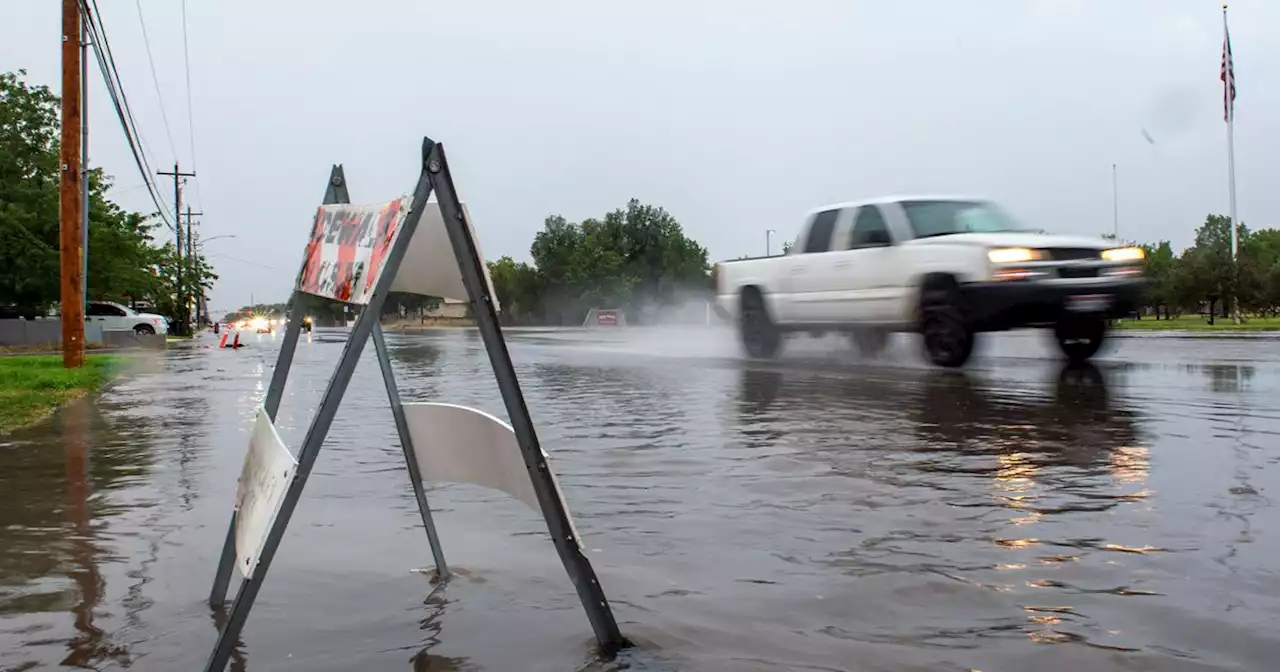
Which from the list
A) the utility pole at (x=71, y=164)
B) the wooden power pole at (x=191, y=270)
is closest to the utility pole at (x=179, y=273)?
the wooden power pole at (x=191, y=270)

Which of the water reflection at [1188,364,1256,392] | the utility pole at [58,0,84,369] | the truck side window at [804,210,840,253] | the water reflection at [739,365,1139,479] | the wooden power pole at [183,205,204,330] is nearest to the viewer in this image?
the water reflection at [739,365,1139,479]

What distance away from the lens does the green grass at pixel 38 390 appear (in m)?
10.4

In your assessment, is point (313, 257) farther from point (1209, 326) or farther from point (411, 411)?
point (1209, 326)

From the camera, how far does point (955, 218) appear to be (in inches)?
537

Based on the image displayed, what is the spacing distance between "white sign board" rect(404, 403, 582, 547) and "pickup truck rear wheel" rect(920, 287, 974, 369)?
971cm

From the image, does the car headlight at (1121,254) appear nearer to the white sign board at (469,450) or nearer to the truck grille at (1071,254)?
the truck grille at (1071,254)

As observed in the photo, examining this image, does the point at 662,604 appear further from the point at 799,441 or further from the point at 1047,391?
the point at 1047,391

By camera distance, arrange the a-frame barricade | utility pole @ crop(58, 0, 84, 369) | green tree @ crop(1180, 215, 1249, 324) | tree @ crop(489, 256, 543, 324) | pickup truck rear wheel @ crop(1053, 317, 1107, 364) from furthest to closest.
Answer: tree @ crop(489, 256, 543, 324) < green tree @ crop(1180, 215, 1249, 324) < utility pole @ crop(58, 0, 84, 369) < pickup truck rear wheel @ crop(1053, 317, 1107, 364) < the a-frame barricade

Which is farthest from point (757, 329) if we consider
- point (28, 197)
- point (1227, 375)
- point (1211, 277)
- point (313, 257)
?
point (1211, 277)

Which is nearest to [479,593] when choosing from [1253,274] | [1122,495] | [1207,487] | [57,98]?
[1122,495]

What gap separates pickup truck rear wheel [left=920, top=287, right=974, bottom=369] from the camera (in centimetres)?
1263

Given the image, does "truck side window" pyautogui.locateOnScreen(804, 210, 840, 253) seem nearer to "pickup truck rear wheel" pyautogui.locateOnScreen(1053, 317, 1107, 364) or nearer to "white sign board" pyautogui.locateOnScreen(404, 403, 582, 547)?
"pickup truck rear wheel" pyautogui.locateOnScreen(1053, 317, 1107, 364)

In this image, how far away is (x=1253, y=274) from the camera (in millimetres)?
45812

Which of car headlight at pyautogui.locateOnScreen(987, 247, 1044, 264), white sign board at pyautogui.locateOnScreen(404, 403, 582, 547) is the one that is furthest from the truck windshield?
white sign board at pyautogui.locateOnScreen(404, 403, 582, 547)
